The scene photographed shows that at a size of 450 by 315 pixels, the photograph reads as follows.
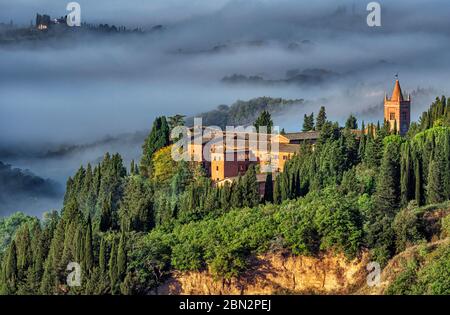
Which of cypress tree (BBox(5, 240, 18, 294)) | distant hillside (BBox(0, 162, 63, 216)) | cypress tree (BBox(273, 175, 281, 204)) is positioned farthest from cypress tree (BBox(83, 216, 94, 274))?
distant hillside (BBox(0, 162, 63, 216))

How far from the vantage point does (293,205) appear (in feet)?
214

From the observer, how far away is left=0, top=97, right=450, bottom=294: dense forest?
6184cm

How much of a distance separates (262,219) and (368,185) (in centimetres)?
509

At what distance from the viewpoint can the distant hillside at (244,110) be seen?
9881cm

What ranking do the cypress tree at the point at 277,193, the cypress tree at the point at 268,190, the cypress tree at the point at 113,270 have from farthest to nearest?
the cypress tree at the point at 268,190 < the cypress tree at the point at 277,193 < the cypress tree at the point at 113,270

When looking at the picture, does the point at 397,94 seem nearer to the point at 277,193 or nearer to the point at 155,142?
the point at 155,142

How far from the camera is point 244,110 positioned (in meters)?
102

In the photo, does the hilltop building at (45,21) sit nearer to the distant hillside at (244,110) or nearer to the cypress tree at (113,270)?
the distant hillside at (244,110)

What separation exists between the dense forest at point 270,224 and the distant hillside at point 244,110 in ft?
80.0

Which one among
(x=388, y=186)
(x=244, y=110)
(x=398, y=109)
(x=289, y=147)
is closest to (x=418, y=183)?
(x=388, y=186)

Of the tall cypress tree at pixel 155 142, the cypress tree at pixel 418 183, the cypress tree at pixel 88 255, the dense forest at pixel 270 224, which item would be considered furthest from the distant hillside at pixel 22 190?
the cypress tree at pixel 418 183

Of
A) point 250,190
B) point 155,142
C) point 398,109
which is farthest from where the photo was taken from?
point 398,109

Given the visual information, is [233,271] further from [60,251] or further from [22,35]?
[22,35]

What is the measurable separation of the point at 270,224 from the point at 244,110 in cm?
3848
